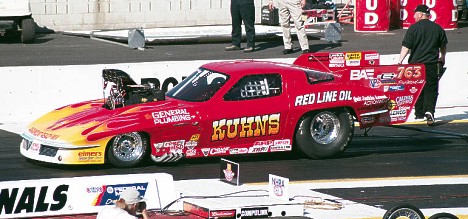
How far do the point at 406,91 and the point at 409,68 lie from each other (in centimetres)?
39

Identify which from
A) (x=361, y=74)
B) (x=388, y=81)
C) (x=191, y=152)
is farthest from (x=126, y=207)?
(x=388, y=81)

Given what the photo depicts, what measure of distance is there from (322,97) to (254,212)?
5.09m

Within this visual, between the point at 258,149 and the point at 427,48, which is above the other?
the point at 427,48

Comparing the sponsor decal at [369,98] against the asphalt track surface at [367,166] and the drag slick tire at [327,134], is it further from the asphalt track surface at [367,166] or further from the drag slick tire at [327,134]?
the asphalt track surface at [367,166]

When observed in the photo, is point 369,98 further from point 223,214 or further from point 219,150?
point 223,214

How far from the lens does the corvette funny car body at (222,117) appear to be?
14273mm

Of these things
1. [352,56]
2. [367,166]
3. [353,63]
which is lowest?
[367,166]

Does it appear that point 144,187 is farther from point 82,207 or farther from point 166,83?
point 166,83

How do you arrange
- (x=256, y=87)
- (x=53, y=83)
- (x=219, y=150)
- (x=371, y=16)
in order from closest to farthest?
1. (x=219, y=150)
2. (x=256, y=87)
3. (x=53, y=83)
4. (x=371, y=16)

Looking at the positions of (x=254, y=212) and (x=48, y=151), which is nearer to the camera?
(x=254, y=212)

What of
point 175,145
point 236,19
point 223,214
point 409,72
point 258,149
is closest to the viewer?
point 223,214

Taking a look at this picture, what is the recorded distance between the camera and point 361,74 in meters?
16.1

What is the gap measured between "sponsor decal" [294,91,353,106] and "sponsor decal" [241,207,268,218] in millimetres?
4787

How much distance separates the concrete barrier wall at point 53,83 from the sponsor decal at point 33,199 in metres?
8.21
